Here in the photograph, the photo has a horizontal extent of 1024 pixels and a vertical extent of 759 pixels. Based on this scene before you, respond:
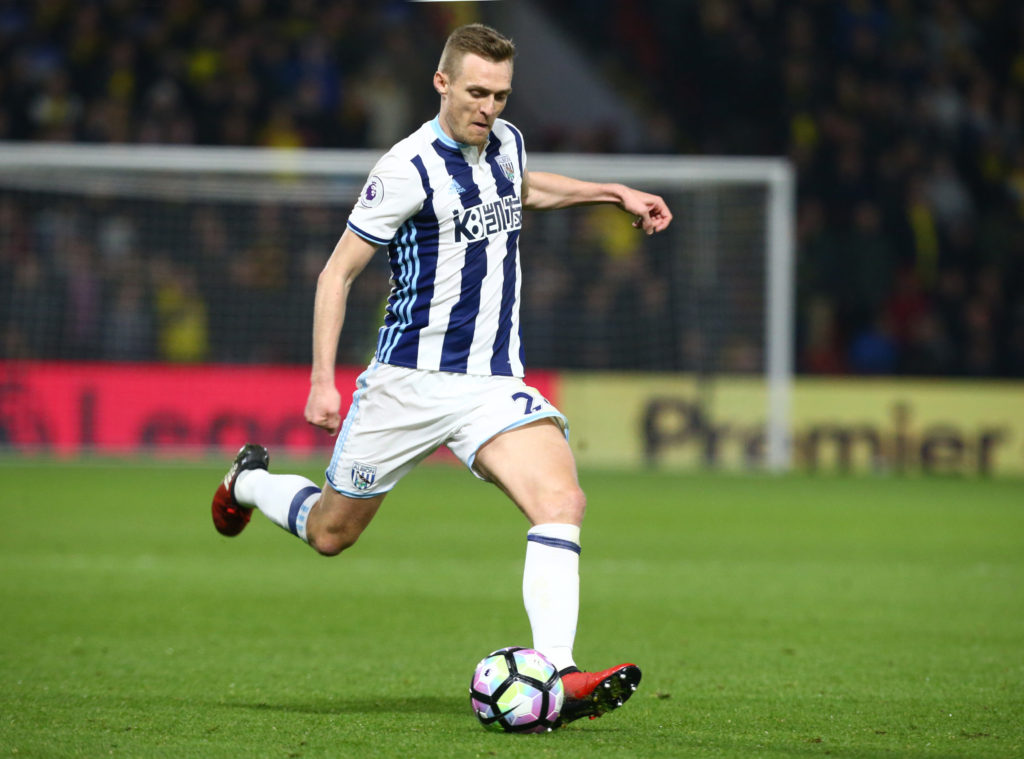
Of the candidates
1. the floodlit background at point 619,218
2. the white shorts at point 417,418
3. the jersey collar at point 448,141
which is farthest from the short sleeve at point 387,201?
the floodlit background at point 619,218

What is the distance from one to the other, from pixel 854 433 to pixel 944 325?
8.02 ft

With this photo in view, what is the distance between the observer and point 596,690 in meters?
4.07

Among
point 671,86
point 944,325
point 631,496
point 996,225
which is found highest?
point 671,86

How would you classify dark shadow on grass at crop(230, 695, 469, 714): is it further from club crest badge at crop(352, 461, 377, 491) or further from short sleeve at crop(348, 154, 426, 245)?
short sleeve at crop(348, 154, 426, 245)

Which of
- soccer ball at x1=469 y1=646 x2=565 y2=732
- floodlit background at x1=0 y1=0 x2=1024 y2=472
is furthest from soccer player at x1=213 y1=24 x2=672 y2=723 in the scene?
floodlit background at x1=0 y1=0 x2=1024 y2=472

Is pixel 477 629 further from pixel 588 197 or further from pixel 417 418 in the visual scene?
pixel 588 197

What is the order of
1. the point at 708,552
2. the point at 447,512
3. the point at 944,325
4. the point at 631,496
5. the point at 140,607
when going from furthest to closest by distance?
the point at 944,325 → the point at 631,496 → the point at 447,512 → the point at 708,552 → the point at 140,607

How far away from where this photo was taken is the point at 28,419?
15258mm

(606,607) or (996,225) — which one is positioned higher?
(996,225)

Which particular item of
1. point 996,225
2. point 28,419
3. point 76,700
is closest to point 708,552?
point 76,700

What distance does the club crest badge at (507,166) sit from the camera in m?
4.70

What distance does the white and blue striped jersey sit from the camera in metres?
4.52

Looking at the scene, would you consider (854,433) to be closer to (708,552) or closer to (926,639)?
(708,552)

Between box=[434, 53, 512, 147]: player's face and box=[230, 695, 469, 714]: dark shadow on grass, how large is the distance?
1.79 metres
